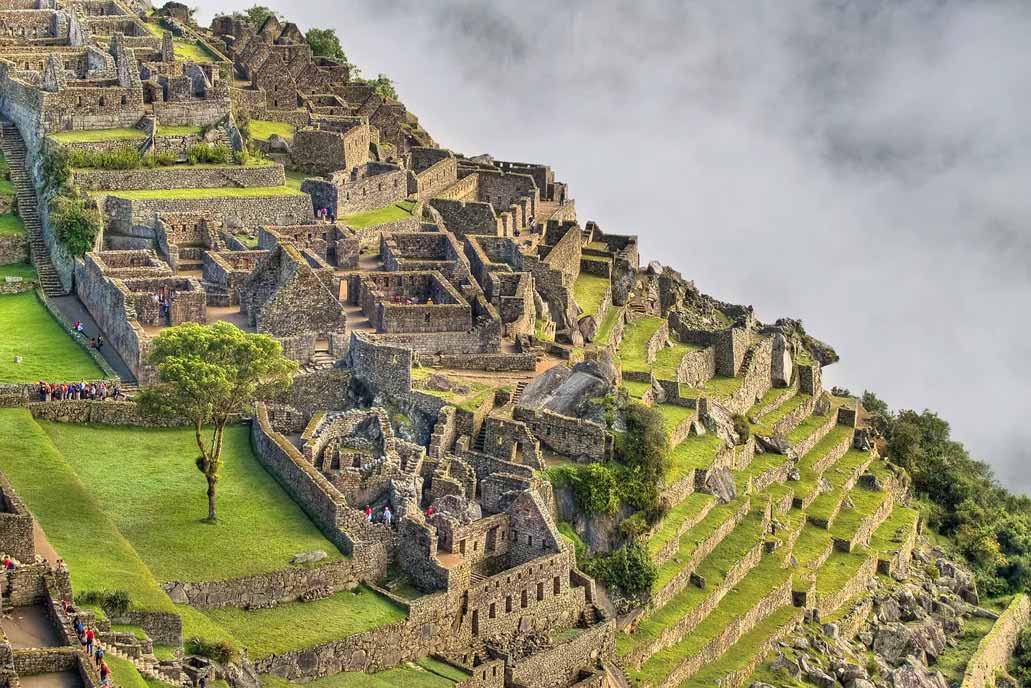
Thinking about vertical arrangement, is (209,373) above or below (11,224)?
below

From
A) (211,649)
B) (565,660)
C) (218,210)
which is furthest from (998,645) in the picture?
(211,649)

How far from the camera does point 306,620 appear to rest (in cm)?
5547

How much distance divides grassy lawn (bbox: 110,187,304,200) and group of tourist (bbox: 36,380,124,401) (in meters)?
15.2

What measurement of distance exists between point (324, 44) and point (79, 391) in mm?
54667

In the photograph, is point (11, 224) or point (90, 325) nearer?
point (90, 325)

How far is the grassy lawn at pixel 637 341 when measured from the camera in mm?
78812

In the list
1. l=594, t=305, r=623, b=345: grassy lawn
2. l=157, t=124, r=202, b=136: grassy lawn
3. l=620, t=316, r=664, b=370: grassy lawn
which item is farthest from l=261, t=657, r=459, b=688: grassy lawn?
l=157, t=124, r=202, b=136: grassy lawn

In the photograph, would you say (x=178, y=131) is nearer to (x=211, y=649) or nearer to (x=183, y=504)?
(x=183, y=504)

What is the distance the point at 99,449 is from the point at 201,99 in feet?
91.1

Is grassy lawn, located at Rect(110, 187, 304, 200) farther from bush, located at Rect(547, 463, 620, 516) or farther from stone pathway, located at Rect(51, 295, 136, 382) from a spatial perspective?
bush, located at Rect(547, 463, 620, 516)

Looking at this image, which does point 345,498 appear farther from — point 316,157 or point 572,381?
point 316,157

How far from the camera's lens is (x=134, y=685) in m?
45.5

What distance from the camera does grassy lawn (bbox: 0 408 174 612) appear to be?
170ft

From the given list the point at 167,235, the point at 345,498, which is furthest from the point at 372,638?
the point at 167,235
